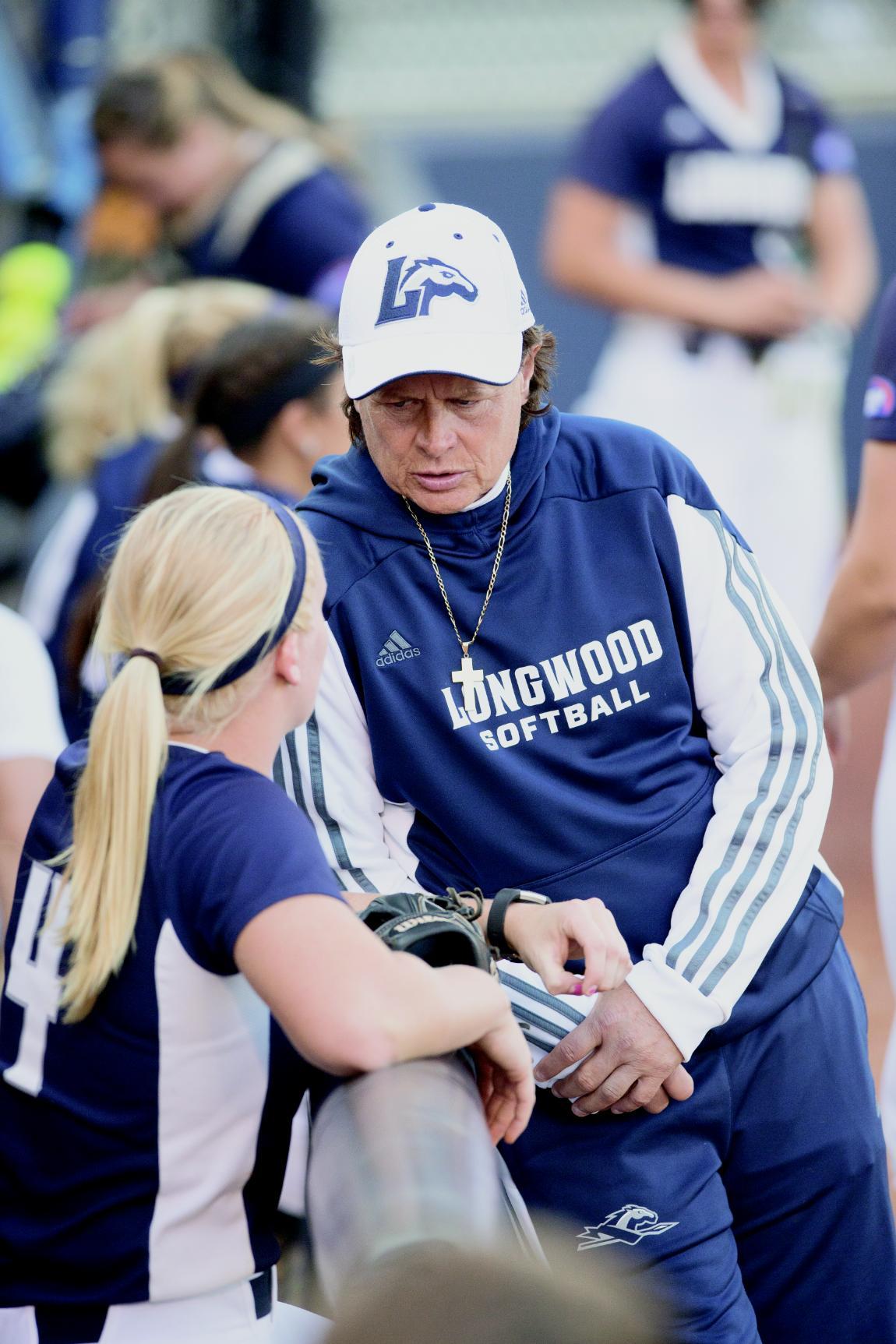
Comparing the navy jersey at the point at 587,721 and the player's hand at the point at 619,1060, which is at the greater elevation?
the navy jersey at the point at 587,721

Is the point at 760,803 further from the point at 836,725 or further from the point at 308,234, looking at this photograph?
the point at 308,234

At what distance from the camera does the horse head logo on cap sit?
2.26 meters

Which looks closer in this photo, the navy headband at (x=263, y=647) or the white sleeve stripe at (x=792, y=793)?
the navy headband at (x=263, y=647)

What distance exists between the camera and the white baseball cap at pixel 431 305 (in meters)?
2.25

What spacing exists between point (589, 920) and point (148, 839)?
0.52m

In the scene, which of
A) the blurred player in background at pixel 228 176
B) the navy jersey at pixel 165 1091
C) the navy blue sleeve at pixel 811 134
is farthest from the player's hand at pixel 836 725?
the navy blue sleeve at pixel 811 134

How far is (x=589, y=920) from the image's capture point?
2.06 meters

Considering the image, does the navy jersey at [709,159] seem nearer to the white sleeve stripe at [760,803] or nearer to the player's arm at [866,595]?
the player's arm at [866,595]

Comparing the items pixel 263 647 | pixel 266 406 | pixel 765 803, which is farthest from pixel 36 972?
pixel 266 406

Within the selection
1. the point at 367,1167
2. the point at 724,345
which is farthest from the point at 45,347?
the point at 367,1167

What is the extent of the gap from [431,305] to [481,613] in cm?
39

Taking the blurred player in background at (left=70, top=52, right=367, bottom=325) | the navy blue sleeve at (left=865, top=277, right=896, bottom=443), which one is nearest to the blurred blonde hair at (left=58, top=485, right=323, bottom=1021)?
the navy blue sleeve at (left=865, top=277, right=896, bottom=443)

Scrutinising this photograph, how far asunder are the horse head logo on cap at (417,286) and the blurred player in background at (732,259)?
13.1 feet

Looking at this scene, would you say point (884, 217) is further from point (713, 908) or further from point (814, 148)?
point (713, 908)
